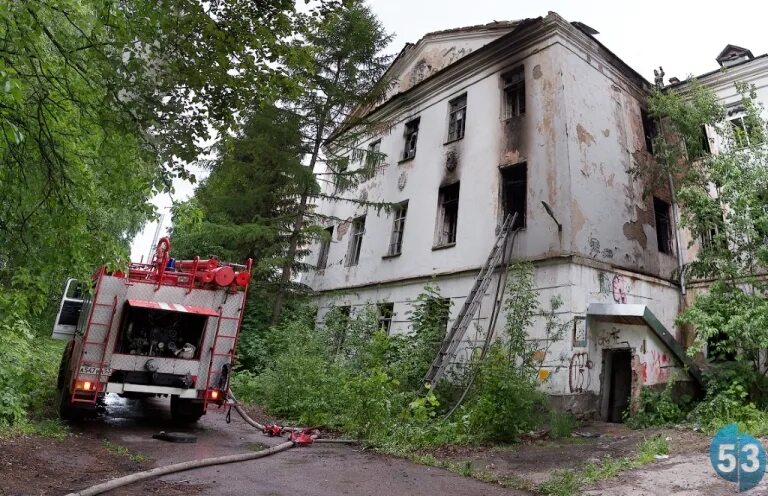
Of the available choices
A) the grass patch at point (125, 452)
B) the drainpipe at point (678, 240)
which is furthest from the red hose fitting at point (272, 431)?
the drainpipe at point (678, 240)

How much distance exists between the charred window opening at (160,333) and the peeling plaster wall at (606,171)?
8.05m

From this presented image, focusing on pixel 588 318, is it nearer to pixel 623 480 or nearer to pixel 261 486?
pixel 623 480

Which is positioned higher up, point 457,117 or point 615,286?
point 457,117

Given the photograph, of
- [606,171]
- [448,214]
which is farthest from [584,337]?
[448,214]

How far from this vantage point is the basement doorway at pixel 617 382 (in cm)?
1095

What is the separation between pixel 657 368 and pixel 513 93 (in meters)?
7.97

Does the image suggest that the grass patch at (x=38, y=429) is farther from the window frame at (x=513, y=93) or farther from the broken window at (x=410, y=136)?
the broken window at (x=410, y=136)

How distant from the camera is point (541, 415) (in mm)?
9703

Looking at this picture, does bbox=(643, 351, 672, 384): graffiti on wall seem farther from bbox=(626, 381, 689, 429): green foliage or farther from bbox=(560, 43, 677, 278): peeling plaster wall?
bbox=(560, 43, 677, 278): peeling plaster wall

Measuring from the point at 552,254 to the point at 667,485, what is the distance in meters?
6.31

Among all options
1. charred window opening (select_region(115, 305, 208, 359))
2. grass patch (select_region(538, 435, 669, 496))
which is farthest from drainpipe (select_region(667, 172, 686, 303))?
charred window opening (select_region(115, 305, 208, 359))

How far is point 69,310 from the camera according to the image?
449 inches

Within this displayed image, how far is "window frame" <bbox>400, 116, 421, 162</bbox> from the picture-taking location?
16.8 metres

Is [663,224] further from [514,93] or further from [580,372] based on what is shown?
[580,372]
